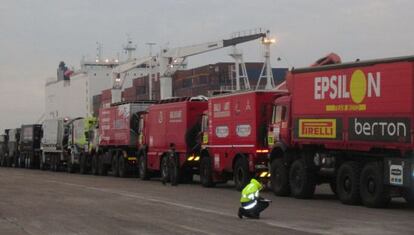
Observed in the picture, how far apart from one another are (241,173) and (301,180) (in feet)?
11.4

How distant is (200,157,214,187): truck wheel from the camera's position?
24516 millimetres

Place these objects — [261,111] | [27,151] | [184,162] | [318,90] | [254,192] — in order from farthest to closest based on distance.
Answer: [27,151] < [184,162] < [261,111] < [318,90] < [254,192]

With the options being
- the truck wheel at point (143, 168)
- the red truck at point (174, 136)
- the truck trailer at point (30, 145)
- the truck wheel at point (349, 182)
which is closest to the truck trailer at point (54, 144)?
the truck trailer at point (30, 145)

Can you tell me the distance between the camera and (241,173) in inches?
877

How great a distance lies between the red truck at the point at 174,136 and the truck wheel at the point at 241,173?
412 centimetres

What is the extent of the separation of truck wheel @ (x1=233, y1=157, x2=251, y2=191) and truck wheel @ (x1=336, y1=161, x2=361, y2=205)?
4.57 m

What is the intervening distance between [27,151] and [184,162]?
2898 centimetres

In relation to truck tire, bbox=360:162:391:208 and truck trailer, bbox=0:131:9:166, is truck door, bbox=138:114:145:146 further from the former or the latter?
truck trailer, bbox=0:131:9:166

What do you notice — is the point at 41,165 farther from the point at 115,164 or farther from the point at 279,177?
the point at 279,177

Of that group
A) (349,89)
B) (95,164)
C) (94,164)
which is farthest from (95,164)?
(349,89)

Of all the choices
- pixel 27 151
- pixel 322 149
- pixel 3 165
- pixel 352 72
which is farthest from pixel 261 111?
pixel 3 165

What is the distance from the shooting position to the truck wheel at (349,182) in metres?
16.9

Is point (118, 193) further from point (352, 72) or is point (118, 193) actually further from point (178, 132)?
point (352, 72)

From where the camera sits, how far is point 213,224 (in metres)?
13.0
